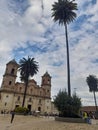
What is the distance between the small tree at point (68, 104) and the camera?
2405 centimetres

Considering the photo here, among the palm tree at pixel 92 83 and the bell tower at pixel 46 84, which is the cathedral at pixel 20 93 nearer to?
Result: the bell tower at pixel 46 84

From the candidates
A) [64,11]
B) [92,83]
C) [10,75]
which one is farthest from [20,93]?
[64,11]

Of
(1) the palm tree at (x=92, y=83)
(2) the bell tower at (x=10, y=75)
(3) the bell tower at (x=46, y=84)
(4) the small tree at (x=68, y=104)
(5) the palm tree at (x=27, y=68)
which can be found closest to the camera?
(4) the small tree at (x=68, y=104)

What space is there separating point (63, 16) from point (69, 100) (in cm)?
2089

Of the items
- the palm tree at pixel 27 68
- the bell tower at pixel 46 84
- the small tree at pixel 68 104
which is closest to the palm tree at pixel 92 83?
the bell tower at pixel 46 84

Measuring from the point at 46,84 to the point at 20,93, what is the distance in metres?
13.2

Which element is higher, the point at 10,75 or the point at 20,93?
the point at 10,75

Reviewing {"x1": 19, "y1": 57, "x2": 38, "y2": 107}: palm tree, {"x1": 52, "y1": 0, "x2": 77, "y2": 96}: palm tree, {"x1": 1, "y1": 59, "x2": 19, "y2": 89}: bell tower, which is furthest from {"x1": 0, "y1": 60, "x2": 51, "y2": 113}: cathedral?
{"x1": 52, "y1": 0, "x2": 77, "y2": 96}: palm tree

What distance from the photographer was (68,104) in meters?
24.2

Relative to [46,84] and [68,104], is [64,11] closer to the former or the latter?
[68,104]

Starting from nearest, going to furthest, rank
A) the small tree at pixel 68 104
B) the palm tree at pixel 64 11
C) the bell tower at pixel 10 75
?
the small tree at pixel 68 104, the palm tree at pixel 64 11, the bell tower at pixel 10 75

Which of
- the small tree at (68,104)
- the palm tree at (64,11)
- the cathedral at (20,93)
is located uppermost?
the palm tree at (64,11)

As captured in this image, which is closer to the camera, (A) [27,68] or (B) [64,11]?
(B) [64,11]

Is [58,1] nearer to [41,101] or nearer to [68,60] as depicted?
[68,60]
